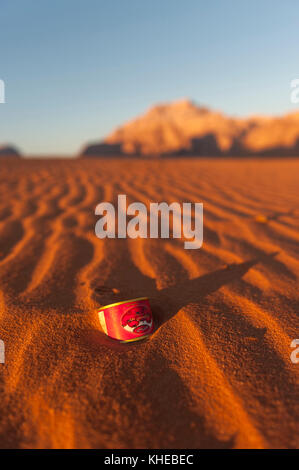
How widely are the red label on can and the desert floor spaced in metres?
0.04

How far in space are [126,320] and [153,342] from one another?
0.44 ft

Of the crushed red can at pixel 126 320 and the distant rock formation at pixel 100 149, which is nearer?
the crushed red can at pixel 126 320

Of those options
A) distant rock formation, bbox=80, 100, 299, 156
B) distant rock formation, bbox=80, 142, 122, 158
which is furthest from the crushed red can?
distant rock formation, bbox=80, 142, 122, 158

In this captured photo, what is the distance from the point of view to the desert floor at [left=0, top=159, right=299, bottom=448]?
0.79 m

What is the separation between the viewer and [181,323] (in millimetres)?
1224

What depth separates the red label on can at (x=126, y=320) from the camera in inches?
43.8

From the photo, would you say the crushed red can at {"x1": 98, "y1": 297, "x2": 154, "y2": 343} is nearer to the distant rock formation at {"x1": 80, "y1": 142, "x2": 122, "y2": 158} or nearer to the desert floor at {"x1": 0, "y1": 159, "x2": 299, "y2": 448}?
the desert floor at {"x1": 0, "y1": 159, "x2": 299, "y2": 448}

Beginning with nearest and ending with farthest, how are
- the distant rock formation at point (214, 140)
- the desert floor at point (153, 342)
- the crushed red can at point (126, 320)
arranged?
the desert floor at point (153, 342)
the crushed red can at point (126, 320)
the distant rock formation at point (214, 140)

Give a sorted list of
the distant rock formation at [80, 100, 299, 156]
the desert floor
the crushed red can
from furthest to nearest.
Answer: the distant rock formation at [80, 100, 299, 156] < the crushed red can < the desert floor

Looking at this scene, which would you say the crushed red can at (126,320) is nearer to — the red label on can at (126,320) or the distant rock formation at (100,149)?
the red label on can at (126,320)

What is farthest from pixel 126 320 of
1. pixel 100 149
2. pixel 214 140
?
pixel 214 140

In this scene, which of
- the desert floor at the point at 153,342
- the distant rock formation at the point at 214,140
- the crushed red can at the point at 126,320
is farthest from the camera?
the distant rock formation at the point at 214,140

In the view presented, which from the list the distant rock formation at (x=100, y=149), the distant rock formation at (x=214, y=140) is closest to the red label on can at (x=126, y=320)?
the distant rock formation at (x=214, y=140)
